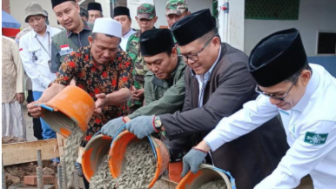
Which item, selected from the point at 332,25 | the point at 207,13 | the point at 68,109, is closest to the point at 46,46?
the point at 68,109

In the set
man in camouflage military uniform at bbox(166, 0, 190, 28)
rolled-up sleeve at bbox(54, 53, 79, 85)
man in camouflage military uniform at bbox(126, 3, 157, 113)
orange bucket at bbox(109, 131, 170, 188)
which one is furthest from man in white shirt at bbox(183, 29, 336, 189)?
man in camouflage military uniform at bbox(166, 0, 190, 28)

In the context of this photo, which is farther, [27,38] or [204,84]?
[27,38]

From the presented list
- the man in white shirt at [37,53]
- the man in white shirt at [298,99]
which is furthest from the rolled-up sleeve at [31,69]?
the man in white shirt at [298,99]

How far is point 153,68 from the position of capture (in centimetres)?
259

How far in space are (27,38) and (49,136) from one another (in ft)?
3.75

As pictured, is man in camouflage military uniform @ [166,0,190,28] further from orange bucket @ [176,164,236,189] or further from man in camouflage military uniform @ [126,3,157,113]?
orange bucket @ [176,164,236,189]

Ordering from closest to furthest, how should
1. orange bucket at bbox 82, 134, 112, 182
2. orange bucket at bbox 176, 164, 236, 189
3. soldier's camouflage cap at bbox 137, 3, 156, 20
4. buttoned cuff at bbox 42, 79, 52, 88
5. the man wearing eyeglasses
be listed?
orange bucket at bbox 176, 164, 236, 189, the man wearing eyeglasses, orange bucket at bbox 82, 134, 112, 182, soldier's camouflage cap at bbox 137, 3, 156, 20, buttoned cuff at bbox 42, 79, 52, 88

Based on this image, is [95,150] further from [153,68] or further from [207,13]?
[207,13]

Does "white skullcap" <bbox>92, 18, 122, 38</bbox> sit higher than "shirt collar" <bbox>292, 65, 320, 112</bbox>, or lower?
higher

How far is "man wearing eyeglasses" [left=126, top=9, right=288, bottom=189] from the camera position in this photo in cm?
212

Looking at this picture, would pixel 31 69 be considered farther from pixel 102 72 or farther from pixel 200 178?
pixel 200 178

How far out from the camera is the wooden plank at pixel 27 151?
3.66m

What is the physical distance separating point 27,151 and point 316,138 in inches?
112

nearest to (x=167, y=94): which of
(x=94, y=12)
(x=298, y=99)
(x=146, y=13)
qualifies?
(x=298, y=99)
